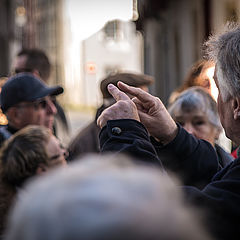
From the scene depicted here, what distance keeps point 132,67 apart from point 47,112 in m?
38.7

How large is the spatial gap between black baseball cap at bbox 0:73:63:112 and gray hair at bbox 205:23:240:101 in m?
2.38

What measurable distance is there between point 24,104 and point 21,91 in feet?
0.32

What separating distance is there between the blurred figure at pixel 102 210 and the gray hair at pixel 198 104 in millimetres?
2295

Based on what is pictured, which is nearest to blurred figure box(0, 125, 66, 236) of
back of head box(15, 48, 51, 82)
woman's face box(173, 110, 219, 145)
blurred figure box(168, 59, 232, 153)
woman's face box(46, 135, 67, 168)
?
woman's face box(46, 135, 67, 168)

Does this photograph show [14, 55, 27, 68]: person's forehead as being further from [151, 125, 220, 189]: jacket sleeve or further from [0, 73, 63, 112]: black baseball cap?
[151, 125, 220, 189]: jacket sleeve

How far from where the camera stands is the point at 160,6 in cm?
1762

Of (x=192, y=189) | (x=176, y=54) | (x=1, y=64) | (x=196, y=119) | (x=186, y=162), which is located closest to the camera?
(x=192, y=189)

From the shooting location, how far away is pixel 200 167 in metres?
2.08

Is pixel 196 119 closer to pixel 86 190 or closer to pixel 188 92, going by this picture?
pixel 188 92

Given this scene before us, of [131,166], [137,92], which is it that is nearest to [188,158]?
[137,92]

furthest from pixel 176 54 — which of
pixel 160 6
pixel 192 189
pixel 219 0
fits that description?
pixel 192 189

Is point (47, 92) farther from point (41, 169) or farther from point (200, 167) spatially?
point (200, 167)

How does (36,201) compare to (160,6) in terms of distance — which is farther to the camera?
(160,6)

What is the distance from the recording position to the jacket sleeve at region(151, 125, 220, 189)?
2.03 meters
